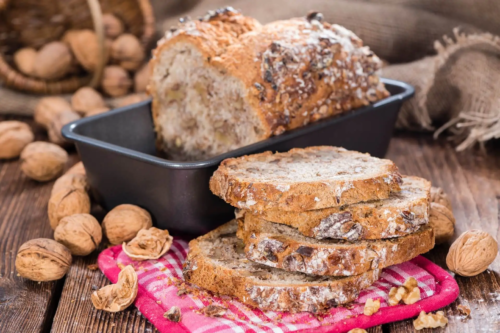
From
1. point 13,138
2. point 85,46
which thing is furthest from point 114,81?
point 13,138

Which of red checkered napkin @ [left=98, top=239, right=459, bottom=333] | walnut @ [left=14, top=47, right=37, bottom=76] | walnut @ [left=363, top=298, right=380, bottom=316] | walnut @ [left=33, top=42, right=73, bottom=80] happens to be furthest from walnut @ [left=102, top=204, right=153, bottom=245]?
walnut @ [left=14, top=47, right=37, bottom=76]

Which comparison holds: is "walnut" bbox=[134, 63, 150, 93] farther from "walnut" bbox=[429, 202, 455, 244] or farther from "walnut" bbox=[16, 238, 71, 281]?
"walnut" bbox=[429, 202, 455, 244]

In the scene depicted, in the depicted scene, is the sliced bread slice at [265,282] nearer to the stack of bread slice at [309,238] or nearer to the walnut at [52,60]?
the stack of bread slice at [309,238]

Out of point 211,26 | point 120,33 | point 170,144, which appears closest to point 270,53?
point 211,26

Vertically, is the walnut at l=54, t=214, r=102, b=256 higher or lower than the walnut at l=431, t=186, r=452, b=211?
lower

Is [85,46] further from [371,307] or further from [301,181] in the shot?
[371,307]
